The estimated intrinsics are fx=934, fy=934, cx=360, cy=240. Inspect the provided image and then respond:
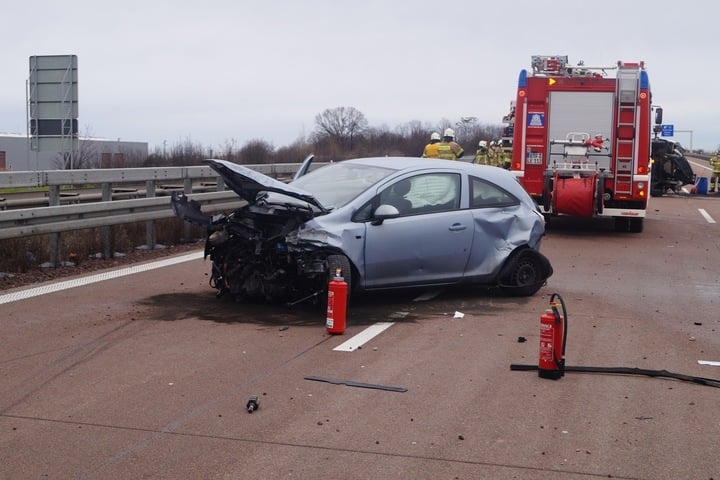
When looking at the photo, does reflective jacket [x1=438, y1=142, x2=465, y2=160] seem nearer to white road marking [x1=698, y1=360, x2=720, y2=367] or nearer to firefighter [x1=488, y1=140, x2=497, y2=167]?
firefighter [x1=488, y1=140, x2=497, y2=167]

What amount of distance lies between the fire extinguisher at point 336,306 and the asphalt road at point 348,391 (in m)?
0.12

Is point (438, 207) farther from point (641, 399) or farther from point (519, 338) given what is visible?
point (641, 399)

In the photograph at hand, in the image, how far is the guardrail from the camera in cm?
1087

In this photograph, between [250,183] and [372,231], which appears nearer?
[250,183]

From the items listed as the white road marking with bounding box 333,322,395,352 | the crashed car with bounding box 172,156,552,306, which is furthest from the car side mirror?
the white road marking with bounding box 333,322,395,352

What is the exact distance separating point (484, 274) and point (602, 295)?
1.68 meters

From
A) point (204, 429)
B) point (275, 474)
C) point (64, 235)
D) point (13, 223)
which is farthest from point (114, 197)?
point (275, 474)

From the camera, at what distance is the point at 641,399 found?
6.43m

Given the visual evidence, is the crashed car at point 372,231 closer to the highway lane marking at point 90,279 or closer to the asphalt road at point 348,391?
the asphalt road at point 348,391

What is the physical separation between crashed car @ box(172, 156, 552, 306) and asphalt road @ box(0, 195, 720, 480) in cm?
33

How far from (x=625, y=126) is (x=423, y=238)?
9.88 m

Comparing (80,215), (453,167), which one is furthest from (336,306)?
(80,215)

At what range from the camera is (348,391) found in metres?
6.50

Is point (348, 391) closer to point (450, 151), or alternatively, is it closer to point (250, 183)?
point (250, 183)
